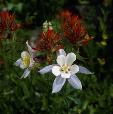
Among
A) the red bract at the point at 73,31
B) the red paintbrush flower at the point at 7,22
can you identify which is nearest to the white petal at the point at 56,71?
the red bract at the point at 73,31

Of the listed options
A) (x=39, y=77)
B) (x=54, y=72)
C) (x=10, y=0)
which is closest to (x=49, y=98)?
(x=39, y=77)

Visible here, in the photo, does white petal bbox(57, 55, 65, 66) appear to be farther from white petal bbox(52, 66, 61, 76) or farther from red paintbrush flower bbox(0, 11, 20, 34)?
red paintbrush flower bbox(0, 11, 20, 34)

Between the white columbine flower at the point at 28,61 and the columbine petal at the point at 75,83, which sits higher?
the white columbine flower at the point at 28,61

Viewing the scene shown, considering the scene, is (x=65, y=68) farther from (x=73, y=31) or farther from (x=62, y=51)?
(x=73, y=31)

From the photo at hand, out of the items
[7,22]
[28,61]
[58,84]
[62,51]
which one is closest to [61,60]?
[62,51]

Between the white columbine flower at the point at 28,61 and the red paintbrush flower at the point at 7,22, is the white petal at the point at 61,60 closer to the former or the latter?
the white columbine flower at the point at 28,61

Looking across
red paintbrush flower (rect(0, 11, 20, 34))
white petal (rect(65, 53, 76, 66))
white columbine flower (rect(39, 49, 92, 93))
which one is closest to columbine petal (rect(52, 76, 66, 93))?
white columbine flower (rect(39, 49, 92, 93))

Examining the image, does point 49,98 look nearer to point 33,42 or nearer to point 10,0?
point 33,42
